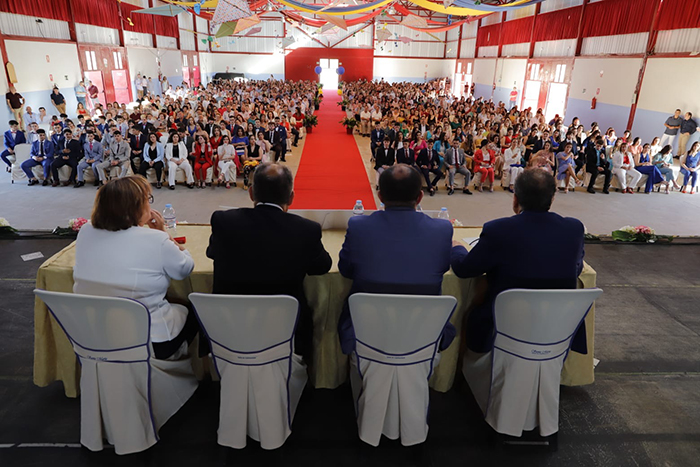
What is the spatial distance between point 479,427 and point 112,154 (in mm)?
7805

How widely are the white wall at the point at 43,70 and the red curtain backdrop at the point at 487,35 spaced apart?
63.6 ft

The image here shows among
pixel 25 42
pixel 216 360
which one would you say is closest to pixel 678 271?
pixel 216 360

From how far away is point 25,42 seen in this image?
1327 centimetres

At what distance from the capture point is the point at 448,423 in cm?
258

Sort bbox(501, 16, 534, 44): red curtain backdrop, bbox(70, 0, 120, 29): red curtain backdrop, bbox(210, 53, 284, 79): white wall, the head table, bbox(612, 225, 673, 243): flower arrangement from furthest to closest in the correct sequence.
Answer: bbox(210, 53, 284, 79): white wall → bbox(501, 16, 534, 44): red curtain backdrop → bbox(70, 0, 120, 29): red curtain backdrop → bbox(612, 225, 673, 243): flower arrangement → the head table

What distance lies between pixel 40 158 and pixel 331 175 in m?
5.20

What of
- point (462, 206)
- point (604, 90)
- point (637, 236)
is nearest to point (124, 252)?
point (637, 236)

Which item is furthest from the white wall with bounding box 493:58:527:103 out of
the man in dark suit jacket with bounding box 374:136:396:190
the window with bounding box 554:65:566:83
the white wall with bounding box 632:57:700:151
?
the man in dark suit jacket with bounding box 374:136:396:190

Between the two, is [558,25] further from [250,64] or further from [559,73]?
[250,64]

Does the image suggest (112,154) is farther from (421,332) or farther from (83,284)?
(421,332)

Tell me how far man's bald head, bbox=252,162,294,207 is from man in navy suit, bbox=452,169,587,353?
96cm

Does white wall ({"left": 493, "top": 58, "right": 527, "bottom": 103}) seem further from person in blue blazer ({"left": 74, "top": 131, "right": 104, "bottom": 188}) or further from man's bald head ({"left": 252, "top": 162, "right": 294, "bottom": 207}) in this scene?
man's bald head ({"left": 252, "top": 162, "right": 294, "bottom": 207})

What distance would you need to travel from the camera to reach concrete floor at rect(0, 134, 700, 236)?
6.64 metres

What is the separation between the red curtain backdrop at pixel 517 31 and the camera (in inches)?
808
